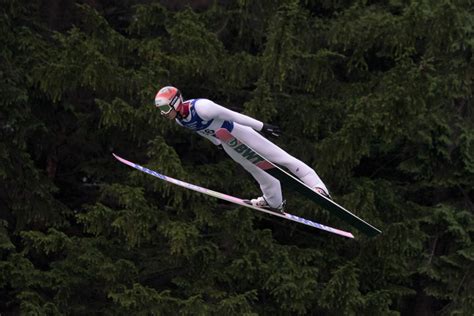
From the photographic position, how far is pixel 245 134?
27.4 feet

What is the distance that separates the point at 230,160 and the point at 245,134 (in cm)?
369

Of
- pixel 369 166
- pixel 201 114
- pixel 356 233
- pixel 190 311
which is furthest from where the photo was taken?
pixel 369 166

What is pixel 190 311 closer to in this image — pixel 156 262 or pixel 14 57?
pixel 156 262

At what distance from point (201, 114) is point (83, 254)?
164 inches

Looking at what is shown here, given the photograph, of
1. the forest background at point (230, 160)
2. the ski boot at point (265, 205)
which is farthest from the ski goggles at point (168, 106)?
the forest background at point (230, 160)

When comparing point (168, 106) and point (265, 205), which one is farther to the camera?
point (265, 205)

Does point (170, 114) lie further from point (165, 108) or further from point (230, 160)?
point (230, 160)

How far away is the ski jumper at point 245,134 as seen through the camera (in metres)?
7.94

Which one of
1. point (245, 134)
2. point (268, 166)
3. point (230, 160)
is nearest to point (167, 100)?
point (245, 134)

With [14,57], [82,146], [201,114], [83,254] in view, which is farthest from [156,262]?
[201,114]

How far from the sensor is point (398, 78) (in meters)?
11.1

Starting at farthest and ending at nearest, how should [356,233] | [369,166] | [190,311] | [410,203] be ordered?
[369,166] < [410,203] < [356,233] < [190,311]

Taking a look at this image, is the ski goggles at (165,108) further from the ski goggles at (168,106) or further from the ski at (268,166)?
the ski at (268,166)

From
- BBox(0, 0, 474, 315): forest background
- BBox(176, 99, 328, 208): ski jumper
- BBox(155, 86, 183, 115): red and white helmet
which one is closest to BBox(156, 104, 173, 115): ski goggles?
BBox(155, 86, 183, 115): red and white helmet
